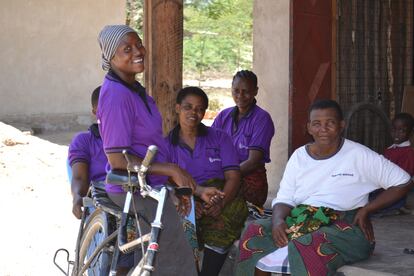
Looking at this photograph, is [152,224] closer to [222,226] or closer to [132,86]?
[132,86]

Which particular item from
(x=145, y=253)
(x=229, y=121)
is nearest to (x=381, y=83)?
(x=229, y=121)

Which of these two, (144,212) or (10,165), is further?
(10,165)

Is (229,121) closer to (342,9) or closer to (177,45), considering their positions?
(177,45)

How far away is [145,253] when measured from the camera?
263 centimetres

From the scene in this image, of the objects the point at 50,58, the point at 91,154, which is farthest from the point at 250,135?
the point at 50,58

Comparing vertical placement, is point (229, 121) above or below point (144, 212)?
above

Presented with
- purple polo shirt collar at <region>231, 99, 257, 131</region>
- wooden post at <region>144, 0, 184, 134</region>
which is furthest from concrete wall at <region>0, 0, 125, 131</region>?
wooden post at <region>144, 0, 184, 134</region>

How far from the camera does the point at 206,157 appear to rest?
401cm

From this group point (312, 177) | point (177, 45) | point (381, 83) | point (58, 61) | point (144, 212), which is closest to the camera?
point (144, 212)

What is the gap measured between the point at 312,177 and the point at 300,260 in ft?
1.56

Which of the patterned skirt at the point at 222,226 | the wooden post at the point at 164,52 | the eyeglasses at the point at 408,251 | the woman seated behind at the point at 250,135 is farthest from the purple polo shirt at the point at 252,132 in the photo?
the eyeglasses at the point at 408,251

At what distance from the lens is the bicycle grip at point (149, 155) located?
2.56 metres

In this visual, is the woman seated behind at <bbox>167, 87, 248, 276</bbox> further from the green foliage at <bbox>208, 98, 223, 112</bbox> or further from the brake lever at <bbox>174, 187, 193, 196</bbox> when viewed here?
the green foliage at <bbox>208, 98, 223, 112</bbox>

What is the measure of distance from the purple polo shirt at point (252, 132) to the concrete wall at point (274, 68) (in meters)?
1.29
